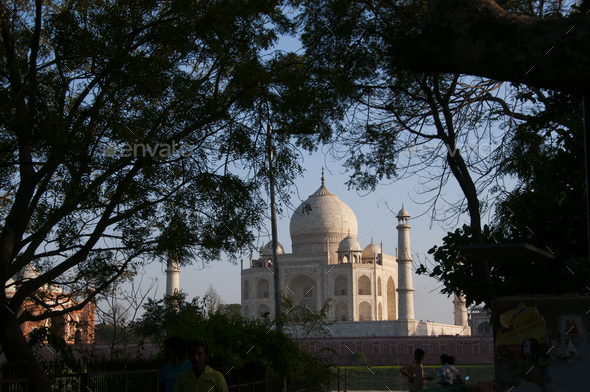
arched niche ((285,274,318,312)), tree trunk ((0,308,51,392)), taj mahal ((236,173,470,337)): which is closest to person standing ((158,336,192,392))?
tree trunk ((0,308,51,392))

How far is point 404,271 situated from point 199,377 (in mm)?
29702

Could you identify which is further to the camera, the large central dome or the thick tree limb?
the large central dome

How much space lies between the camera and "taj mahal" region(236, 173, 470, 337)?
31.7 metres

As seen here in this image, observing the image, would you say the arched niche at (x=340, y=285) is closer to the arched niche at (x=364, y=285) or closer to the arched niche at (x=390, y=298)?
the arched niche at (x=364, y=285)

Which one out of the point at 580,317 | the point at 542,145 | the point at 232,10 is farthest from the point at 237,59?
the point at 580,317

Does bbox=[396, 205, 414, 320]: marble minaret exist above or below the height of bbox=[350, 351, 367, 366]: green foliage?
above

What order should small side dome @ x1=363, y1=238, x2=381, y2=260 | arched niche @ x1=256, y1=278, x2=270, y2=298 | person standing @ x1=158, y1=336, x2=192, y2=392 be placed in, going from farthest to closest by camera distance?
arched niche @ x1=256, y1=278, x2=270, y2=298, small side dome @ x1=363, y1=238, x2=381, y2=260, person standing @ x1=158, y1=336, x2=192, y2=392

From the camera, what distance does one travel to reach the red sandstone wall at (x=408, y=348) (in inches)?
1104

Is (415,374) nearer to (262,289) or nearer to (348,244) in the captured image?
(348,244)

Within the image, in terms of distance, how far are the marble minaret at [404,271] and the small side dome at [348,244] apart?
383 centimetres

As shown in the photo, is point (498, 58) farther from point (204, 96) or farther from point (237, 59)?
point (237, 59)

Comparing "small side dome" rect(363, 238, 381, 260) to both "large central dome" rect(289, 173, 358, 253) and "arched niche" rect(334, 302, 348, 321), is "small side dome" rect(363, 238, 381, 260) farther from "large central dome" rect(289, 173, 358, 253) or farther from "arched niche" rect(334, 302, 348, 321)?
"arched niche" rect(334, 302, 348, 321)

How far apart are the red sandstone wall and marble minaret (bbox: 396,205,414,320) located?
265 centimetres

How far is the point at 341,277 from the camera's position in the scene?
1377 inches
